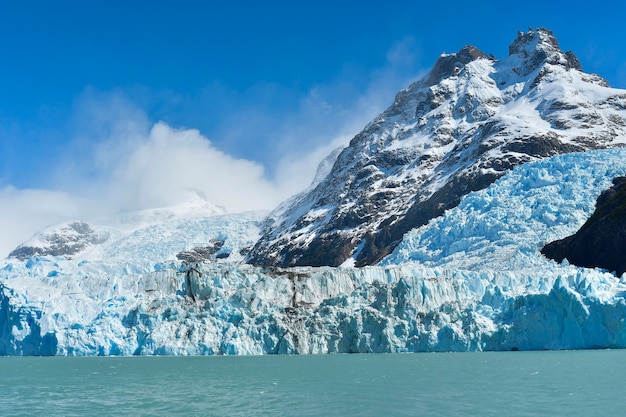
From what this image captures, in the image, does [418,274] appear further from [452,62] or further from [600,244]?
[452,62]

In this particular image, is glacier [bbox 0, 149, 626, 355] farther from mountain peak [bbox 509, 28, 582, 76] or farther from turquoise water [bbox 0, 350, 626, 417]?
mountain peak [bbox 509, 28, 582, 76]

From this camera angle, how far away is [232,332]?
47.2 meters

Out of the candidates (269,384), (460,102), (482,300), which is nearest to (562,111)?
(460,102)

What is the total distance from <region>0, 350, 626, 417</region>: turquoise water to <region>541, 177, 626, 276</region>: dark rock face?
3076 cm

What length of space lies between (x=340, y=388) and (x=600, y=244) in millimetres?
50742

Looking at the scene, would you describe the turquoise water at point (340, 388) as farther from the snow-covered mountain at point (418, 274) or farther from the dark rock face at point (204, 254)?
the dark rock face at point (204, 254)

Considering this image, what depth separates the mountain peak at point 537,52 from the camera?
155 meters

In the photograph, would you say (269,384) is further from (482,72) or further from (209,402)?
(482,72)

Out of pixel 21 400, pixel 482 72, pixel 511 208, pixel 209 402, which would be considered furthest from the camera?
pixel 482 72

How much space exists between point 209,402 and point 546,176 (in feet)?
211

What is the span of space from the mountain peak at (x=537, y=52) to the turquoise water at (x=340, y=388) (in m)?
131

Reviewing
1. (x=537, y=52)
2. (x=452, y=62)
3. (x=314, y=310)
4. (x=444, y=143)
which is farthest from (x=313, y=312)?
(x=452, y=62)

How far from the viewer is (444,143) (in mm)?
148875

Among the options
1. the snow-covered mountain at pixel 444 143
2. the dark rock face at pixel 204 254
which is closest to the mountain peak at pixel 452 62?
the snow-covered mountain at pixel 444 143
